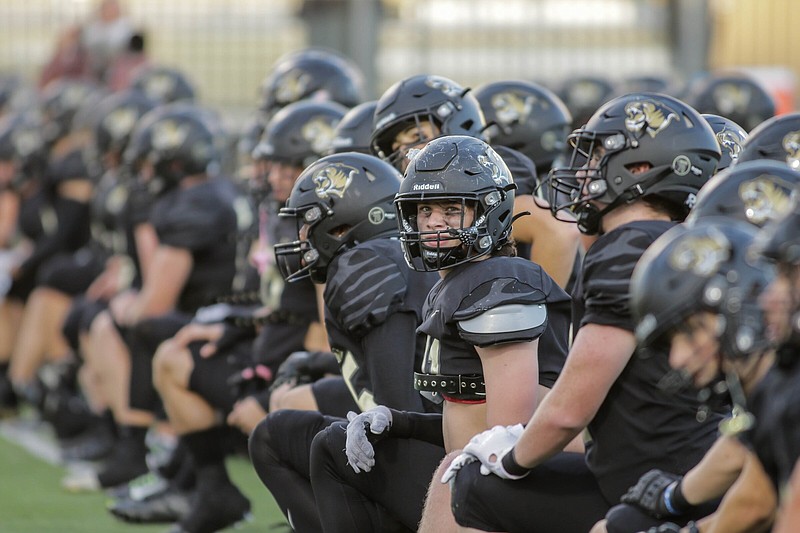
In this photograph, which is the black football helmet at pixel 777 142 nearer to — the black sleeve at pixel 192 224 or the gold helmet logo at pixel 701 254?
the gold helmet logo at pixel 701 254

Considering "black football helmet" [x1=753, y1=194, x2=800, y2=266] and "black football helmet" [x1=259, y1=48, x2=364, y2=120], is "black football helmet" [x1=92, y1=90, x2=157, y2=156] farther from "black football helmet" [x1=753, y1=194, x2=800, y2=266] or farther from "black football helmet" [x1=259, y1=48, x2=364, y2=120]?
"black football helmet" [x1=753, y1=194, x2=800, y2=266]

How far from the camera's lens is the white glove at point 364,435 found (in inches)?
156

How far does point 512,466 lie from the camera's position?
3473mm

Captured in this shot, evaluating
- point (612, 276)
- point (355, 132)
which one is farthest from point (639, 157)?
point (355, 132)

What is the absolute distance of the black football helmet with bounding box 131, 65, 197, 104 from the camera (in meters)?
9.45

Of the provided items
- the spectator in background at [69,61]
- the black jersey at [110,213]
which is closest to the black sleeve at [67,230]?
the black jersey at [110,213]

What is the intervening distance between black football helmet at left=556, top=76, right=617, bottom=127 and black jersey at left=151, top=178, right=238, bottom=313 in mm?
2192

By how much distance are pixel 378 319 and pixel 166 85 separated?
571 centimetres

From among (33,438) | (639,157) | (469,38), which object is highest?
(639,157)

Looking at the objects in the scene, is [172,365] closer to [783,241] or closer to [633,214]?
[633,214]

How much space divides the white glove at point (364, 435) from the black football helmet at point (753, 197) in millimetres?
1216

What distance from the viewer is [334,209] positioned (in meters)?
4.59

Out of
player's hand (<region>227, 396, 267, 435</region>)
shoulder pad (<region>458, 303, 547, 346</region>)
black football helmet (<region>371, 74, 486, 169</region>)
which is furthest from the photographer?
player's hand (<region>227, 396, 267, 435</region>)

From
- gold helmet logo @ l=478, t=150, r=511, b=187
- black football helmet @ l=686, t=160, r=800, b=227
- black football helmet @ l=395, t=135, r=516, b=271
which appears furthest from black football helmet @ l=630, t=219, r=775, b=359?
gold helmet logo @ l=478, t=150, r=511, b=187
